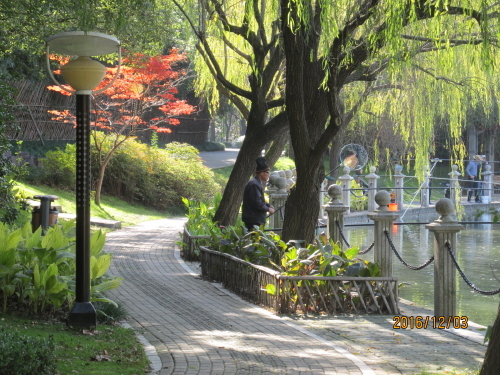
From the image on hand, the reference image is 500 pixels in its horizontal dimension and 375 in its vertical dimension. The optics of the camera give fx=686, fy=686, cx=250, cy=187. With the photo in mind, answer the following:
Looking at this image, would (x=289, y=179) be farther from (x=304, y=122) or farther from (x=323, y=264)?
(x=323, y=264)

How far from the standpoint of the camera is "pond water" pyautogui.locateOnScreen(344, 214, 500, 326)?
11336 mm

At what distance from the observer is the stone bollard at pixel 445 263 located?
8336 mm

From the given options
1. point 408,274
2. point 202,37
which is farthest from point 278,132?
point 408,274

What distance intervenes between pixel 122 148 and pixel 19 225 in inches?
362

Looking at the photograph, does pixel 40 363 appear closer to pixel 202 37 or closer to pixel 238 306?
pixel 238 306

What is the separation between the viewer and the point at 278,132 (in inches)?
536

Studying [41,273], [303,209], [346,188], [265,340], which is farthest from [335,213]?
[346,188]

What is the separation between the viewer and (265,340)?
687 centimetres

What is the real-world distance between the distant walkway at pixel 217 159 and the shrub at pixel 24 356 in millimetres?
28936

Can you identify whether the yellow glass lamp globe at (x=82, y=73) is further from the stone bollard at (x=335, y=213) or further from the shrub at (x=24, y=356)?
the stone bollard at (x=335, y=213)

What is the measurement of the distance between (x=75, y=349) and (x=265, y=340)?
1869 millimetres

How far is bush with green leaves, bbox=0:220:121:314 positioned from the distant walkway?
26.0 m

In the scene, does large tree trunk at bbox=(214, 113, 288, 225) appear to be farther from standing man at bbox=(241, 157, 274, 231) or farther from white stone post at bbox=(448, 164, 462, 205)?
white stone post at bbox=(448, 164, 462, 205)
